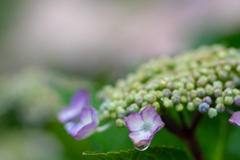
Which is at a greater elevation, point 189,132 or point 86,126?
point 86,126

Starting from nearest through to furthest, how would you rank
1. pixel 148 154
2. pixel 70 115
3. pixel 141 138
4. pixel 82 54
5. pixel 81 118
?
pixel 141 138 → pixel 148 154 → pixel 81 118 → pixel 70 115 → pixel 82 54

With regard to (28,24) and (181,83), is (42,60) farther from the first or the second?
(181,83)

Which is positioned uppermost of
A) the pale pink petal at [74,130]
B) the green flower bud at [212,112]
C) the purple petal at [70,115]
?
the green flower bud at [212,112]

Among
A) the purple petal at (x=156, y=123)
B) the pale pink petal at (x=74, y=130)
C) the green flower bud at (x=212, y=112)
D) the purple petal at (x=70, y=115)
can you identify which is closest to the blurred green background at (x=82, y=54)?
the purple petal at (x=70, y=115)

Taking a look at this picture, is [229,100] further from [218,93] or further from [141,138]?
[141,138]

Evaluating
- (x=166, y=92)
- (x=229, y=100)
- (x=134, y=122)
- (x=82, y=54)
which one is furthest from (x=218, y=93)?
(x=82, y=54)

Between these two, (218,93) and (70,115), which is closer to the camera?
(218,93)

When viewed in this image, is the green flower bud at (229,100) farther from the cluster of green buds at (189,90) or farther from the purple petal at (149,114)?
the purple petal at (149,114)
